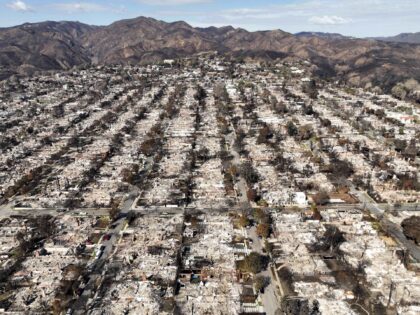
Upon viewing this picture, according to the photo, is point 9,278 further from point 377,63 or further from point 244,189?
point 377,63

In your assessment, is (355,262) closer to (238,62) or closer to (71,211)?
(71,211)

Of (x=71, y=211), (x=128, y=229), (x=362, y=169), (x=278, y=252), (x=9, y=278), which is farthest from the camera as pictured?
(x=362, y=169)

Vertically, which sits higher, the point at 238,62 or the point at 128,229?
the point at 238,62

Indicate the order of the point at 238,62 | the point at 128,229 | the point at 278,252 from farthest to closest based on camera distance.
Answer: the point at 238,62 → the point at 128,229 → the point at 278,252

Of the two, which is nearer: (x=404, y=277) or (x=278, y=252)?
(x=404, y=277)

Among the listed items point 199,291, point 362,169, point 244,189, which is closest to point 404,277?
point 199,291

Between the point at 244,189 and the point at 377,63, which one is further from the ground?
the point at 377,63

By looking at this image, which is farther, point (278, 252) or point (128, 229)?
point (128, 229)

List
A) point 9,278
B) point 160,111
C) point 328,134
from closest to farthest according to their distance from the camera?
point 9,278
point 328,134
point 160,111

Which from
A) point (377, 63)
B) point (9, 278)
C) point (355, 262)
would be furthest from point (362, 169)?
point (377, 63)
